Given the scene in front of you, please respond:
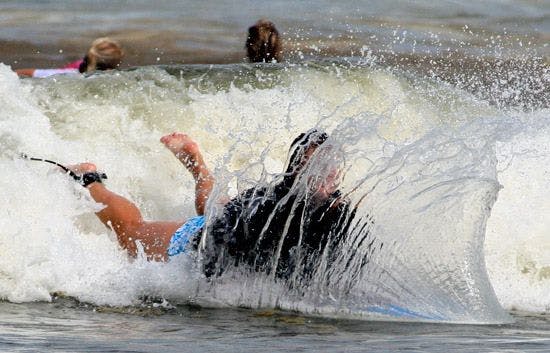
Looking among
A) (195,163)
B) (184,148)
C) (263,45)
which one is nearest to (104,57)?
(263,45)

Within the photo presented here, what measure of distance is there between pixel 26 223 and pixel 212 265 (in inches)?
50.8

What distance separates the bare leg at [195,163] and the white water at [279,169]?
177 mm

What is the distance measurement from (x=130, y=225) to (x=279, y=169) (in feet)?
6.31

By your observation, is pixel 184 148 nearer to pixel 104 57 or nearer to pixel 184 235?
pixel 184 235

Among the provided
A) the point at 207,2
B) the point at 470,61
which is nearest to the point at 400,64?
the point at 470,61

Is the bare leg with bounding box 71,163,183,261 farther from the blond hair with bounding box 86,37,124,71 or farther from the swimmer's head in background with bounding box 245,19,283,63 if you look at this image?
the swimmer's head in background with bounding box 245,19,283,63

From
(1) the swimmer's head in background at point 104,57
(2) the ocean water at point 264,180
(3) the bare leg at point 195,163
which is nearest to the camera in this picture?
(2) the ocean water at point 264,180

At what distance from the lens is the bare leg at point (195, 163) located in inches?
284

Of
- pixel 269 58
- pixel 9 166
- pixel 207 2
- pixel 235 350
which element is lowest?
pixel 235 350

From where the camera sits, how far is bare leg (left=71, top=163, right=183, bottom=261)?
6484 mm

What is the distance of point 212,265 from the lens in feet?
20.2

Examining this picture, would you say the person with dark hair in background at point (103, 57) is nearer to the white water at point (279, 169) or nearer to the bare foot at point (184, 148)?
the white water at point (279, 169)

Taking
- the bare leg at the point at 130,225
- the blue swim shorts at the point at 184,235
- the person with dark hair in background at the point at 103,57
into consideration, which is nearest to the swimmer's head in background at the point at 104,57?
the person with dark hair in background at the point at 103,57

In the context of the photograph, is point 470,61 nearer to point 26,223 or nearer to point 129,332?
point 26,223
